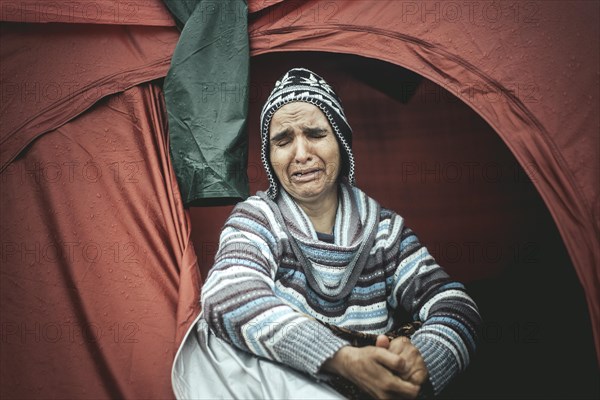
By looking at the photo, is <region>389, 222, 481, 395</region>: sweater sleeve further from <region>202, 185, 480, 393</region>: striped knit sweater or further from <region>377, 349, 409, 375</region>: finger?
<region>377, 349, 409, 375</region>: finger

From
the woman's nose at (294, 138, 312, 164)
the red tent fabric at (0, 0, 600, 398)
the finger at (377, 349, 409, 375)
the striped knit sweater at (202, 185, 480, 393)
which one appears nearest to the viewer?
the finger at (377, 349, 409, 375)

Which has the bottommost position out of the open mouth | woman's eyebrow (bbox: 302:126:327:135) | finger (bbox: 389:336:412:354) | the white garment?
the white garment

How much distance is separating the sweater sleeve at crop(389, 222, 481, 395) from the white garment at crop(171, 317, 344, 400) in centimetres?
28

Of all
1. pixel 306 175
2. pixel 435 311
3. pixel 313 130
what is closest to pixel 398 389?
pixel 435 311

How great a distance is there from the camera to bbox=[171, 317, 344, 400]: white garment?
1.42 meters

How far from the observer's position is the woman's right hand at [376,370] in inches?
51.2

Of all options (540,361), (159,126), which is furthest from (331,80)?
(540,361)

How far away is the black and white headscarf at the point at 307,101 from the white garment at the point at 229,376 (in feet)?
1.76

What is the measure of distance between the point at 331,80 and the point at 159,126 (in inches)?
43.1

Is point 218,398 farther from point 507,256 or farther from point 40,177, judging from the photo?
point 507,256

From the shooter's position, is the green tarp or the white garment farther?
the green tarp

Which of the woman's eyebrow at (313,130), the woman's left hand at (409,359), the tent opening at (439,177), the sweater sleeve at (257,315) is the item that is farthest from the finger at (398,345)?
the tent opening at (439,177)

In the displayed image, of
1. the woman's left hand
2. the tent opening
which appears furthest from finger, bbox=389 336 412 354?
the tent opening

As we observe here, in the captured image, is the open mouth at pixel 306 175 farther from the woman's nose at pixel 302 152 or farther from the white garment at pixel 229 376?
the white garment at pixel 229 376
